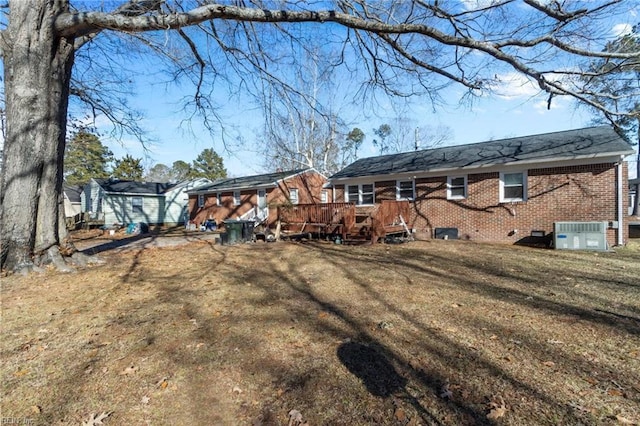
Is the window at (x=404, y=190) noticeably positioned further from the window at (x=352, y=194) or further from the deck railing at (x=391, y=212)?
the window at (x=352, y=194)

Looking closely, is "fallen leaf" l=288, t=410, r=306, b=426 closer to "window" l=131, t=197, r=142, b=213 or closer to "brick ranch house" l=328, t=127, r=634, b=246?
"brick ranch house" l=328, t=127, r=634, b=246

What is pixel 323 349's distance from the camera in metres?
3.40

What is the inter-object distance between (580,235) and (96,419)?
12362 millimetres

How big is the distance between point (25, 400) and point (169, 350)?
1.13 m

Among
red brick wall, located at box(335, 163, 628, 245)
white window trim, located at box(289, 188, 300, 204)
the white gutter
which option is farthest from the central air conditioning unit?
white window trim, located at box(289, 188, 300, 204)

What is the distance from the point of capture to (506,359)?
10.2 ft

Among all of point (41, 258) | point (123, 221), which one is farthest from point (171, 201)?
point (41, 258)

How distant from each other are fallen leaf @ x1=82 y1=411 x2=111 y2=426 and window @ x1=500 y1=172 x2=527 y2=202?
1322cm

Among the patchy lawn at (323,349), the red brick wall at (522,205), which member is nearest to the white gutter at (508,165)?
the red brick wall at (522,205)

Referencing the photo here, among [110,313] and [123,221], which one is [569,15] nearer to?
[110,313]

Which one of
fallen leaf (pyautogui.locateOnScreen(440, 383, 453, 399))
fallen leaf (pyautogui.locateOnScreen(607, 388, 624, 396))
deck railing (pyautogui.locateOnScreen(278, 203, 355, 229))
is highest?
deck railing (pyautogui.locateOnScreen(278, 203, 355, 229))

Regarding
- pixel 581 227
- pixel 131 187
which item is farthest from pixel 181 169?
pixel 581 227

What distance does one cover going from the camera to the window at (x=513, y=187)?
11828mm

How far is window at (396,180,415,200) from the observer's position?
14.8 m
